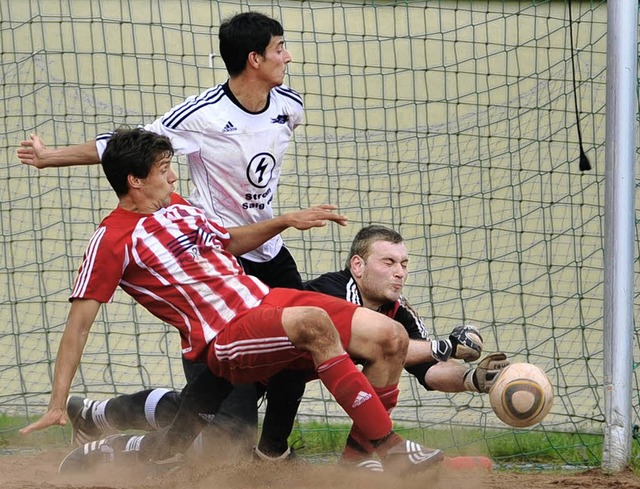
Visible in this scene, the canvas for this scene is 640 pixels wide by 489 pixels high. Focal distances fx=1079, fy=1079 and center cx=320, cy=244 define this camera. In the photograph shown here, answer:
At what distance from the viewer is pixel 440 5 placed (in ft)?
22.6

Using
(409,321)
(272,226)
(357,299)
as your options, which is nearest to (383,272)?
(357,299)

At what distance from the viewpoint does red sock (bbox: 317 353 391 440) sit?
427 centimetres

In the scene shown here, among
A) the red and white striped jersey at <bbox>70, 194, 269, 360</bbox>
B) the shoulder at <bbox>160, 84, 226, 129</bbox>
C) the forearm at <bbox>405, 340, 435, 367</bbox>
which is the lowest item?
the forearm at <bbox>405, 340, 435, 367</bbox>

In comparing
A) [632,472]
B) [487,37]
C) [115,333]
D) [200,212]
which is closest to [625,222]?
[632,472]

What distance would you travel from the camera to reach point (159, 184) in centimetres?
473

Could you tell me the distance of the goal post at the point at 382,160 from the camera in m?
6.90

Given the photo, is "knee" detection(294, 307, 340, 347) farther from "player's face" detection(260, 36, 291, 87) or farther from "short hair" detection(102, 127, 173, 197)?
"player's face" detection(260, 36, 291, 87)

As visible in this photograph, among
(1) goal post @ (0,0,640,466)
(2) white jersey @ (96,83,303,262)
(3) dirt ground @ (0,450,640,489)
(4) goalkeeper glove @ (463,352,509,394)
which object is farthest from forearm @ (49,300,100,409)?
(1) goal post @ (0,0,640,466)

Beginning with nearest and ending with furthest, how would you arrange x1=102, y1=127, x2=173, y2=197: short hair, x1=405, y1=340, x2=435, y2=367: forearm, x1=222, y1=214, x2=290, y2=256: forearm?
x1=102, y1=127, x2=173, y2=197: short hair
x1=222, y1=214, x2=290, y2=256: forearm
x1=405, y1=340, x2=435, y2=367: forearm

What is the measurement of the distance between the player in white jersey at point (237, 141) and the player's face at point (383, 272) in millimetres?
517

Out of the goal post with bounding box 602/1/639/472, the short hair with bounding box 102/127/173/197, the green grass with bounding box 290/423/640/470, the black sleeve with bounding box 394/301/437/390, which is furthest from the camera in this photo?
the green grass with bounding box 290/423/640/470

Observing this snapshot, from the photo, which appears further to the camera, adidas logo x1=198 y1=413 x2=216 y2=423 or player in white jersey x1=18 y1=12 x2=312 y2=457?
player in white jersey x1=18 y1=12 x2=312 y2=457

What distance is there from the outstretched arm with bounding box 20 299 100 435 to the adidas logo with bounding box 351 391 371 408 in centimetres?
116

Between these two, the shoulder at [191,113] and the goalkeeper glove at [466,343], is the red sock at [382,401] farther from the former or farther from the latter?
the shoulder at [191,113]
